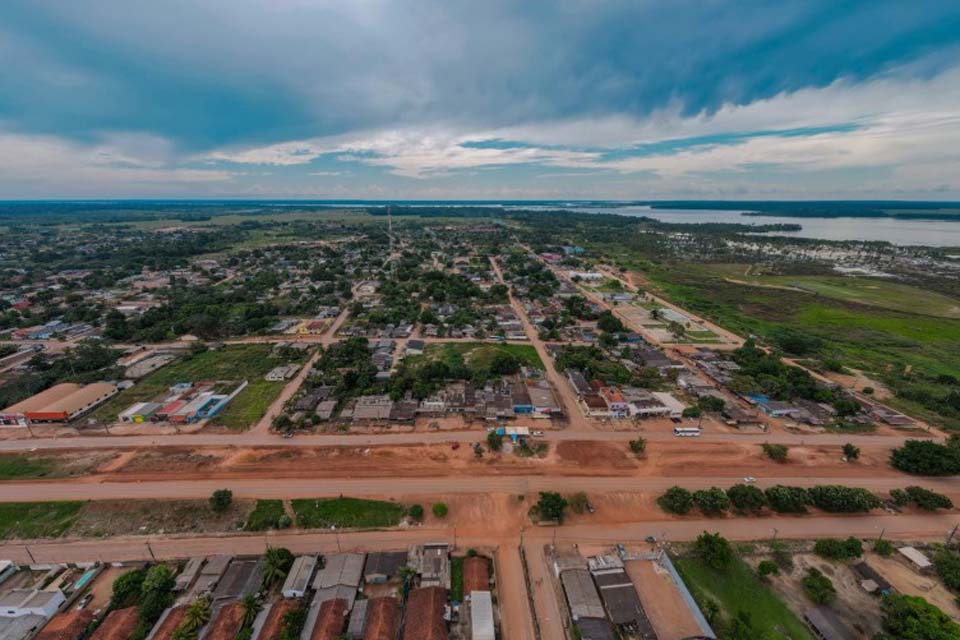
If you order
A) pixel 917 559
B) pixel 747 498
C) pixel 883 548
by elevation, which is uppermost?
pixel 747 498

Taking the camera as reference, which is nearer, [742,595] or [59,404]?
[742,595]

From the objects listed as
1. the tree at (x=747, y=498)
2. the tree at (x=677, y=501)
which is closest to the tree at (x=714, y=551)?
the tree at (x=677, y=501)

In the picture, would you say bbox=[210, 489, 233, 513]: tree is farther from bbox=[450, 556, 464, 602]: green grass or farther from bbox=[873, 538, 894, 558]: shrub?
bbox=[873, 538, 894, 558]: shrub

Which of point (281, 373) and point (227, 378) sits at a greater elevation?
point (281, 373)

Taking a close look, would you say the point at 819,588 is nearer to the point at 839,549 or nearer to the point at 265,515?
the point at 839,549

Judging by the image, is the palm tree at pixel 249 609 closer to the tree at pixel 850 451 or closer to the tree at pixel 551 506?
the tree at pixel 551 506

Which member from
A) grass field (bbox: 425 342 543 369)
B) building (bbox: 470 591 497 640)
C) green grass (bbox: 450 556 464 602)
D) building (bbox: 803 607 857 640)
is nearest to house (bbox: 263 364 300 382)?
grass field (bbox: 425 342 543 369)

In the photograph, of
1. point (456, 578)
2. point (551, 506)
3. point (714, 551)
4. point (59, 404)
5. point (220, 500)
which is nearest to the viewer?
point (456, 578)

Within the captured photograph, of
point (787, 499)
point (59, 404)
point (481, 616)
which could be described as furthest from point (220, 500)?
point (787, 499)
